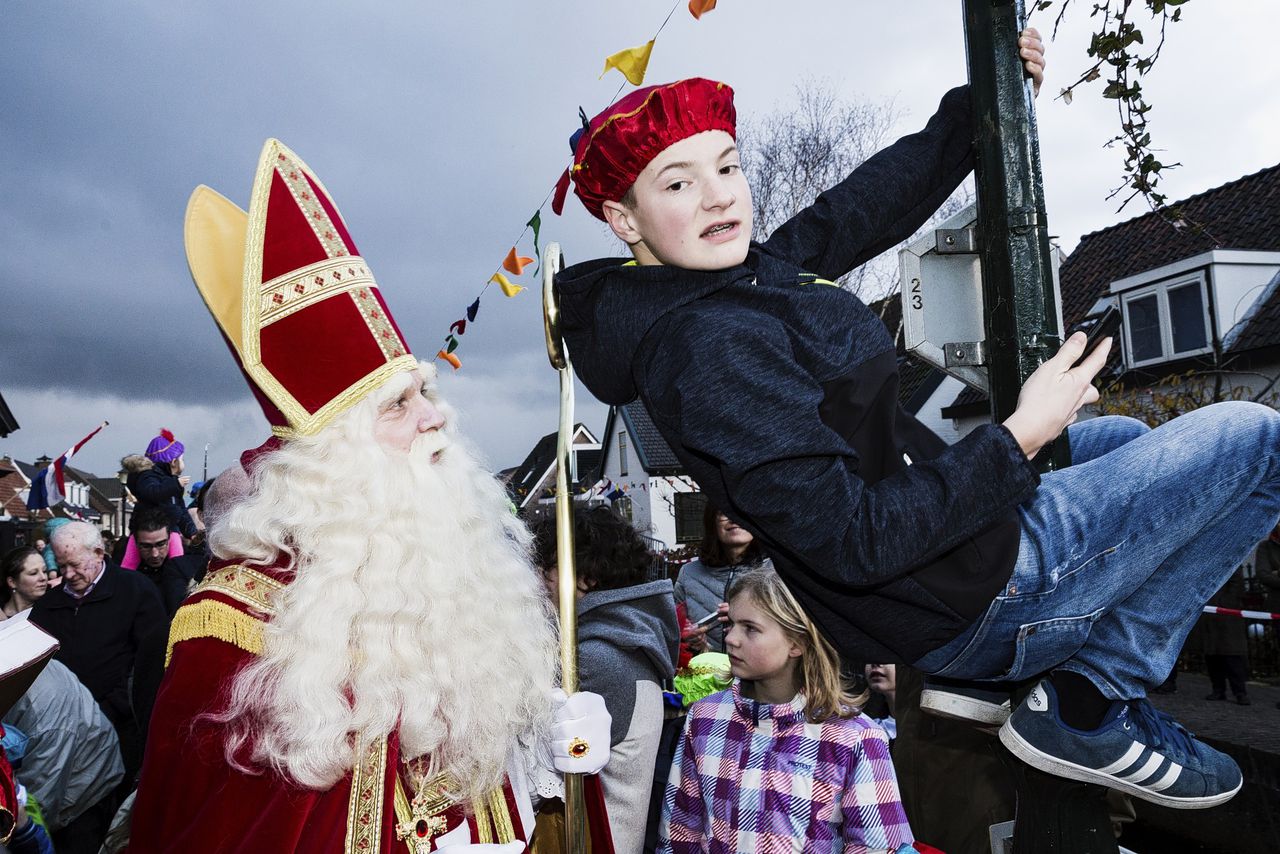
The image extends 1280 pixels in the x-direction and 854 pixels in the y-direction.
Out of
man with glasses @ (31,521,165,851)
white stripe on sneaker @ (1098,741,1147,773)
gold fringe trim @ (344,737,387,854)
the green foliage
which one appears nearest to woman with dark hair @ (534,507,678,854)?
gold fringe trim @ (344,737,387,854)

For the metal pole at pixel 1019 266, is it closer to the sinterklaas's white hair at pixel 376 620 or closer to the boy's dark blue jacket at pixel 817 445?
the boy's dark blue jacket at pixel 817 445

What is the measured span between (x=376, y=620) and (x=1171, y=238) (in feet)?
68.4

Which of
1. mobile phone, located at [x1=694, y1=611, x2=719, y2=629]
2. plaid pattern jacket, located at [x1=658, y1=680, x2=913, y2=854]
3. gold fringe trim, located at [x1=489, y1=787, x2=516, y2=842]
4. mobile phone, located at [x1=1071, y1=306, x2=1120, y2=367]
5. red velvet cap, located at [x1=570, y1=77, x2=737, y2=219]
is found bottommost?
plaid pattern jacket, located at [x1=658, y1=680, x2=913, y2=854]

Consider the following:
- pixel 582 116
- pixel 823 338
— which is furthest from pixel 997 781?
pixel 582 116

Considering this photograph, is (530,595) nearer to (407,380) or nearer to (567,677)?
(567,677)

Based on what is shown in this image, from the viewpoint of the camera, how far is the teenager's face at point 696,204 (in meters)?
2.01

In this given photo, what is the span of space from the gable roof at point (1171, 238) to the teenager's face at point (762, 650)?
1476 centimetres

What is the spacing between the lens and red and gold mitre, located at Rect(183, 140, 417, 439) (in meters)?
2.57

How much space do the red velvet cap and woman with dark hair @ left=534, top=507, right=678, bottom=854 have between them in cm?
169

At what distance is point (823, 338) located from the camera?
75.2 inches

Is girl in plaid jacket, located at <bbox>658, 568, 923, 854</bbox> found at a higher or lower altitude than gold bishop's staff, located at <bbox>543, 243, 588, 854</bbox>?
lower

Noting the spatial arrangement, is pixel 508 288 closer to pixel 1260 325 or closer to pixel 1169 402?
pixel 1169 402

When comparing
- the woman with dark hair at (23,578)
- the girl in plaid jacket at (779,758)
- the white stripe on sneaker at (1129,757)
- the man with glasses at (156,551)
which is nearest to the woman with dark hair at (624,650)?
the girl in plaid jacket at (779,758)

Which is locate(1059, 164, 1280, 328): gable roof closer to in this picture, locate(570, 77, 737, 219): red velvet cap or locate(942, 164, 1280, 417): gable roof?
locate(942, 164, 1280, 417): gable roof
